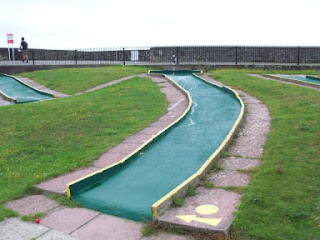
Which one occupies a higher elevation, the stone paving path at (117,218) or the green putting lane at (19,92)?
the green putting lane at (19,92)

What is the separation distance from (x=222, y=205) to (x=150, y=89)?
1144cm

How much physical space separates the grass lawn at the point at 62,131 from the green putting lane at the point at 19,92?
3.17m

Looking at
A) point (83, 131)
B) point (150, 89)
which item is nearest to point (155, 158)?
point (83, 131)

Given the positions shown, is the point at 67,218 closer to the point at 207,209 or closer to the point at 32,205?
Answer: the point at 32,205

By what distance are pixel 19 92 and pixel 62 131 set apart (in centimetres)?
1070

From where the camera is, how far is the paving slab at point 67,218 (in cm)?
457

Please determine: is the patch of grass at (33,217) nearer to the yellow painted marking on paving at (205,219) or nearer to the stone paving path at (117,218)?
the stone paving path at (117,218)

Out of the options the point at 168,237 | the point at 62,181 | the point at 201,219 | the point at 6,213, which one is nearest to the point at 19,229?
the point at 6,213

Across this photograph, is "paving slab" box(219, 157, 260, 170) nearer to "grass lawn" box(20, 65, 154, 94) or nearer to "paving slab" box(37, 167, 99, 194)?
"paving slab" box(37, 167, 99, 194)

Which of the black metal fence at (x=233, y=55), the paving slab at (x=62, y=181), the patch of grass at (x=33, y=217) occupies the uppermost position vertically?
the black metal fence at (x=233, y=55)

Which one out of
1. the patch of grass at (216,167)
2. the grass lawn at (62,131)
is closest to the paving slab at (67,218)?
the grass lawn at (62,131)

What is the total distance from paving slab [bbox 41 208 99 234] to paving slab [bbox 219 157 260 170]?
2625 millimetres

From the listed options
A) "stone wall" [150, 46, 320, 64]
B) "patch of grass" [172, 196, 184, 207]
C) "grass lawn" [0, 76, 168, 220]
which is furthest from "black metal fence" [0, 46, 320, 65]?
"patch of grass" [172, 196, 184, 207]

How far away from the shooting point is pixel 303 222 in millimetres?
4043
